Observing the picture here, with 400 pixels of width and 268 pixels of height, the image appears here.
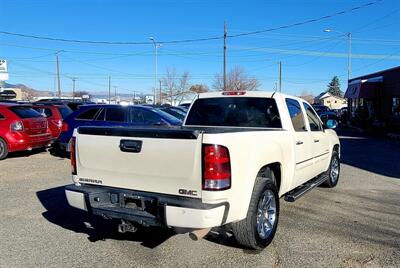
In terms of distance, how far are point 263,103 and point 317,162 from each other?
1682 millimetres

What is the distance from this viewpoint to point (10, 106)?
39.8 ft

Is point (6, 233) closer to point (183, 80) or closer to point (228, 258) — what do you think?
point (228, 258)

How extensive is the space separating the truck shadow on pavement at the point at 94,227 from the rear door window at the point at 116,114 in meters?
4.75

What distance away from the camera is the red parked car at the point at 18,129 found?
38.8 ft

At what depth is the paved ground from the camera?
4.43 meters

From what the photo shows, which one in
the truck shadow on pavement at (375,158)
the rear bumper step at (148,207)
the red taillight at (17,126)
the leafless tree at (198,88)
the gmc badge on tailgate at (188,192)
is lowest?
the truck shadow on pavement at (375,158)

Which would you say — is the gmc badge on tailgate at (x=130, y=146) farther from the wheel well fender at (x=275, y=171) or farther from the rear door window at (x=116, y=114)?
the rear door window at (x=116, y=114)

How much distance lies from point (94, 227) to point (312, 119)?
404 centimetres

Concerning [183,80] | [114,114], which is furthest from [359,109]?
[183,80]

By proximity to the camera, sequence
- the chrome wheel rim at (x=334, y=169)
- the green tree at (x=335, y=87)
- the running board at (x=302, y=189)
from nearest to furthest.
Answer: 1. the running board at (x=302, y=189)
2. the chrome wheel rim at (x=334, y=169)
3. the green tree at (x=335, y=87)

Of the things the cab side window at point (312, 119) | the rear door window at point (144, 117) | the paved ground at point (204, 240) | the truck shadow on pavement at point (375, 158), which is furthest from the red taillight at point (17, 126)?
the truck shadow on pavement at point (375, 158)

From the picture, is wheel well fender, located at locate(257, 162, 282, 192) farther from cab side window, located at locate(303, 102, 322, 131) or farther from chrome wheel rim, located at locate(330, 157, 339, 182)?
chrome wheel rim, located at locate(330, 157, 339, 182)

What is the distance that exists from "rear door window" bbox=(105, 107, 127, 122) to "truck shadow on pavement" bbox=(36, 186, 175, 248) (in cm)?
475

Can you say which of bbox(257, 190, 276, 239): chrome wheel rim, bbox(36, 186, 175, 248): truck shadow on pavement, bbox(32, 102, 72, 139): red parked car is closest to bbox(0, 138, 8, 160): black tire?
bbox(32, 102, 72, 139): red parked car
